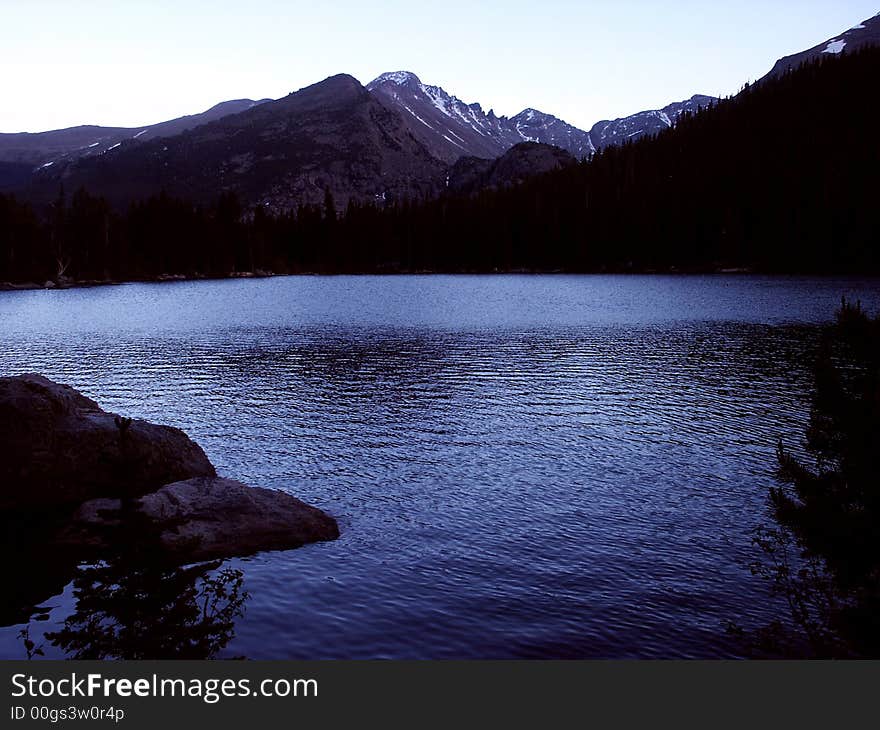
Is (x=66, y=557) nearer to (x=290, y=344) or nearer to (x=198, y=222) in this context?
(x=290, y=344)

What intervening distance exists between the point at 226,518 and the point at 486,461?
10.5m

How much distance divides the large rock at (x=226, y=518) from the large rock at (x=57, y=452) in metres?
1.47

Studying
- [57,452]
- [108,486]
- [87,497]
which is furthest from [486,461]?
[57,452]

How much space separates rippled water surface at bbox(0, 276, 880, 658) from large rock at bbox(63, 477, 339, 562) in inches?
25.9

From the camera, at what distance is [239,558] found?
17609 mm

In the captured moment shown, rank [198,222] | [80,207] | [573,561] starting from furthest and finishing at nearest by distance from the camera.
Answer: [198,222], [80,207], [573,561]

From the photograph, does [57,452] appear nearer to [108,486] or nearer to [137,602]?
[108,486]

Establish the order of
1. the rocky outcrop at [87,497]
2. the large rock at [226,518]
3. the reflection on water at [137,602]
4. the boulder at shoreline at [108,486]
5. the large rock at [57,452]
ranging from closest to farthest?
the reflection on water at [137,602] → the rocky outcrop at [87,497] → the large rock at [226,518] → the boulder at shoreline at [108,486] → the large rock at [57,452]

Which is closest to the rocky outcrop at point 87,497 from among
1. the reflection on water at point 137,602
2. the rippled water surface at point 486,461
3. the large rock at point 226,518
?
the large rock at point 226,518

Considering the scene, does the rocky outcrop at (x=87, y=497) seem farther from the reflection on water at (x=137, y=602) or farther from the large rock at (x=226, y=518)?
the reflection on water at (x=137, y=602)

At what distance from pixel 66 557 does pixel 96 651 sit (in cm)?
810

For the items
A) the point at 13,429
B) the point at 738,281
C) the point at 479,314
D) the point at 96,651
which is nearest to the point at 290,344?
the point at 479,314

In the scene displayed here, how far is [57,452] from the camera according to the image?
20562 mm

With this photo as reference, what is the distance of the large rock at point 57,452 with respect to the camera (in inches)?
798
